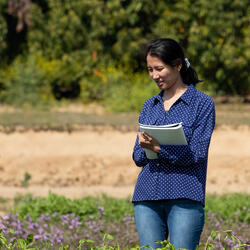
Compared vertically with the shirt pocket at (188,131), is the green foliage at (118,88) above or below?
below

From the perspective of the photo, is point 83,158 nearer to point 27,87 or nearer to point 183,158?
point 27,87

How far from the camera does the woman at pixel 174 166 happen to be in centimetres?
272

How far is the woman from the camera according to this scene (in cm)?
272

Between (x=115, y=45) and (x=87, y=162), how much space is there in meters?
7.77

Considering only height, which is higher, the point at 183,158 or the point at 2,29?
the point at 2,29

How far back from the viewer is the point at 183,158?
2717mm

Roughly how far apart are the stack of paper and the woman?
24mm

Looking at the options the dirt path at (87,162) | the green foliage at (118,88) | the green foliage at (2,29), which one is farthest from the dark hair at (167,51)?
the green foliage at (2,29)

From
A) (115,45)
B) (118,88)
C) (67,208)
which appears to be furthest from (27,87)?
(67,208)

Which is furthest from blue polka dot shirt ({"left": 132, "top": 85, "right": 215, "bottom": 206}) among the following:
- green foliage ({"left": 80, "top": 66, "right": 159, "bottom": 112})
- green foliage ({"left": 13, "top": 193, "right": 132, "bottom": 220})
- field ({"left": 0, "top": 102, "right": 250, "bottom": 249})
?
green foliage ({"left": 80, "top": 66, "right": 159, "bottom": 112})

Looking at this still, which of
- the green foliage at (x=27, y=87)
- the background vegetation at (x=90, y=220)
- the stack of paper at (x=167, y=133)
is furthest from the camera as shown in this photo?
the green foliage at (x=27, y=87)

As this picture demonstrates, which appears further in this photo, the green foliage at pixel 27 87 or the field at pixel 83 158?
the green foliage at pixel 27 87

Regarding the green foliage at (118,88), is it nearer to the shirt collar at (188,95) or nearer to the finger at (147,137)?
the shirt collar at (188,95)

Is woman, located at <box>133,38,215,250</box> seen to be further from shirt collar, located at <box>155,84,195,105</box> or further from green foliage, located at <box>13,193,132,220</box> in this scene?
green foliage, located at <box>13,193,132,220</box>
